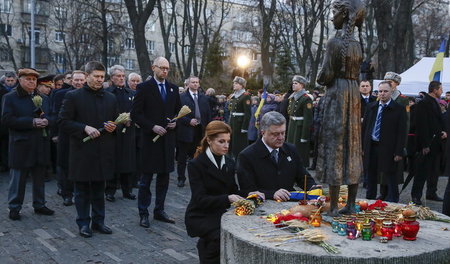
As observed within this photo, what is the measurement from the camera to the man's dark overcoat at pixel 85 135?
6.27m

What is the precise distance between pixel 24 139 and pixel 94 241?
218 cm

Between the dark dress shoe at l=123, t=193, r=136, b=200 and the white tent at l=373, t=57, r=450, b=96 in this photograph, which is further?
the white tent at l=373, t=57, r=450, b=96

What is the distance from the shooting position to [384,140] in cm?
762

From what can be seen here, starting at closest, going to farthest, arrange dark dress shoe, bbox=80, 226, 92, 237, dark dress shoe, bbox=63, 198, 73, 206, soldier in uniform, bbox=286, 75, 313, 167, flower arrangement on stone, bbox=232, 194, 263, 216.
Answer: flower arrangement on stone, bbox=232, 194, 263, 216
dark dress shoe, bbox=80, 226, 92, 237
dark dress shoe, bbox=63, 198, 73, 206
soldier in uniform, bbox=286, 75, 313, 167

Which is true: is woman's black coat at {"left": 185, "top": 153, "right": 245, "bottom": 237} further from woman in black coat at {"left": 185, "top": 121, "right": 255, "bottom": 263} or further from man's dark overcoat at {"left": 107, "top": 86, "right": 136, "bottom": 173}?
man's dark overcoat at {"left": 107, "top": 86, "right": 136, "bottom": 173}

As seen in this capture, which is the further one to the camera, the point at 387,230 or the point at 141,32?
the point at 141,32

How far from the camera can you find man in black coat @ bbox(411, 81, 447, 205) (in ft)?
28.1

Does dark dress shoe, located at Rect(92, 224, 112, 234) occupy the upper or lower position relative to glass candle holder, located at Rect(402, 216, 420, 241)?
lower

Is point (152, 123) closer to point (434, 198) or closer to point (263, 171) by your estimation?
point (263, 171)

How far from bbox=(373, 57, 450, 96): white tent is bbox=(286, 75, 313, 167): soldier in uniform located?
639cm

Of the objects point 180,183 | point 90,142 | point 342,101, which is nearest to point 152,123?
point 90,142

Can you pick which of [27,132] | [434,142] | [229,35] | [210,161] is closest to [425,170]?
[434,142]

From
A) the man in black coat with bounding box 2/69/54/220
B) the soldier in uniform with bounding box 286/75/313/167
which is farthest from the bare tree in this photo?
the man in black coat with bounding box 2/69/54/220

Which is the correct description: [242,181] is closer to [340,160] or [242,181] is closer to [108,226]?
[340,160]
